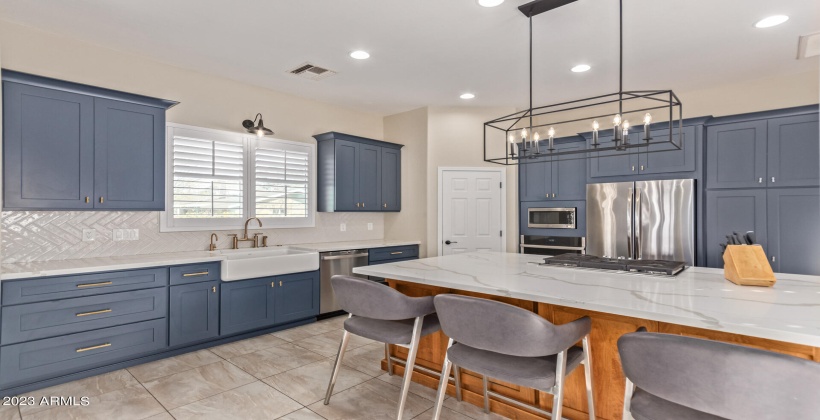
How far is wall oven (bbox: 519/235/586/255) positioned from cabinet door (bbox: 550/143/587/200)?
1.70ft

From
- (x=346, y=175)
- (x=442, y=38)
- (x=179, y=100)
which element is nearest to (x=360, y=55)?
(x=442, y=38)

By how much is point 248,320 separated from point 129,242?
4.16ft

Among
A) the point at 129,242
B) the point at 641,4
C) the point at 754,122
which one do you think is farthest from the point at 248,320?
the point at 754,122

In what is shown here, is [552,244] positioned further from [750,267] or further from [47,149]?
[47,149]

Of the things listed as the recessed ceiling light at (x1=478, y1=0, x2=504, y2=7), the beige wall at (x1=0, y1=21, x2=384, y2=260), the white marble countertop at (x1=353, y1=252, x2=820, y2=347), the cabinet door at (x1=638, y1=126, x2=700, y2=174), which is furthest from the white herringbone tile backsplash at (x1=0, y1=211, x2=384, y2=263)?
the cabinet door at (x1=638, y1=126, x2=700, y2=174)

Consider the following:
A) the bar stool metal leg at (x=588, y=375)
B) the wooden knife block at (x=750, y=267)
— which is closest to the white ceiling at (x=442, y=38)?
the wooden knife block at (x=750, y=267)

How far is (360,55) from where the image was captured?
378 cm

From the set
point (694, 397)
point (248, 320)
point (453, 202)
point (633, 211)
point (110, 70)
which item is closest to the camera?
point (694, 397)

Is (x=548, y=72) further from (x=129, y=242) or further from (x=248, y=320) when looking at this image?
(x=129, y=242)

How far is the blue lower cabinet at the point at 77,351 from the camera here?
2.73 m

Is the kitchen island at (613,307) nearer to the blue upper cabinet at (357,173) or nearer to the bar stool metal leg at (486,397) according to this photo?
the bar stool metal leg at (486,397)

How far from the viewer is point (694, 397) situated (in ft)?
4.18

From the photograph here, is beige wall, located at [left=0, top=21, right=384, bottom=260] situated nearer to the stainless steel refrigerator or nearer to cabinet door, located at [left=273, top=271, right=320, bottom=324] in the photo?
cabinet door, located at [left=273, top=271, right=320, bottom=324]

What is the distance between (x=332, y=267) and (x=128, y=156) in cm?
223
